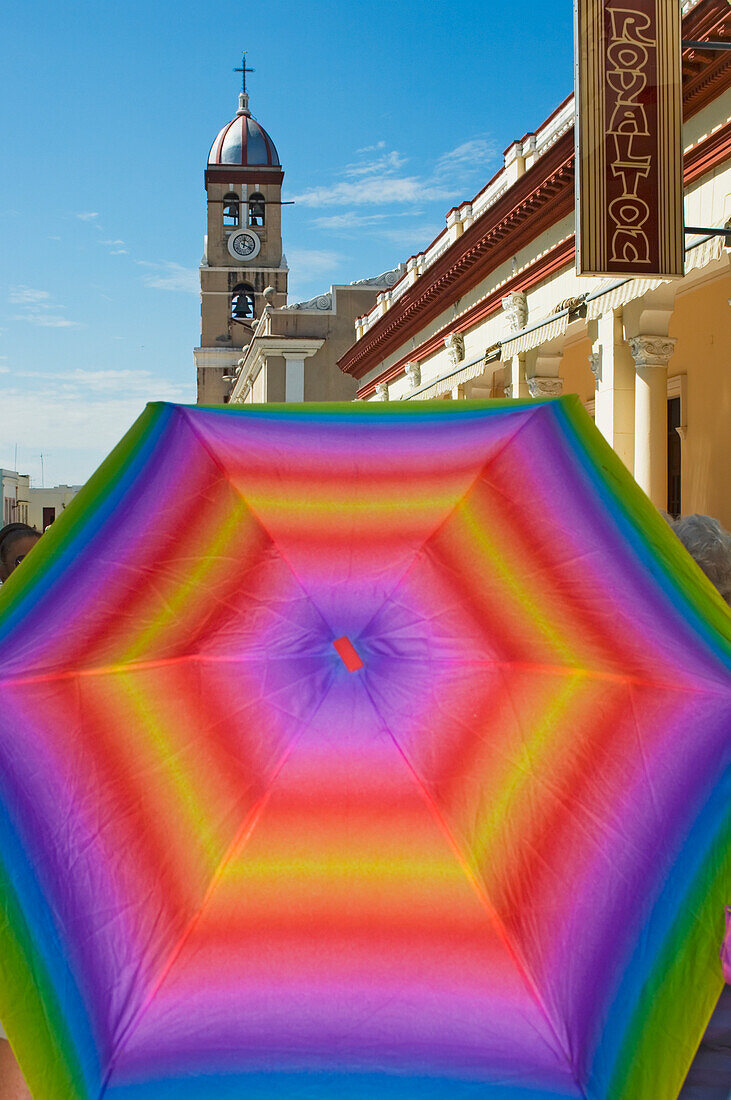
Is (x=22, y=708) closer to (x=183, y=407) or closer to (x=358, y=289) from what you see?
(x=183, y=407)

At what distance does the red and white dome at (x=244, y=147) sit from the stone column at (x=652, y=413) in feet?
196

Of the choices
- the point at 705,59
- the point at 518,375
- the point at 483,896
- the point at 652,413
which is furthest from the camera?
the point at 518,375

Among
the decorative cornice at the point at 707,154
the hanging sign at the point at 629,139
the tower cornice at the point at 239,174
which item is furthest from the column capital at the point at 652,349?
the tower cornice at the point at 239,174

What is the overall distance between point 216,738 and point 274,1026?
457 millimetres

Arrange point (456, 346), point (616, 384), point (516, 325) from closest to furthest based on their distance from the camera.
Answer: point (616, 384), point (516, 325), point (456, 346)

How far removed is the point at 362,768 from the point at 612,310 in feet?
33.1

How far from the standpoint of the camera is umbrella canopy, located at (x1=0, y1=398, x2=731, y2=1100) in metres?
1.47

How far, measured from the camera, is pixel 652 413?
10.9 meters

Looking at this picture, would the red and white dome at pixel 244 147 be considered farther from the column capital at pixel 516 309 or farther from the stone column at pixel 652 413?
the stone column at pixel 652 413

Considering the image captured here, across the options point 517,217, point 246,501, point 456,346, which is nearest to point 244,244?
point 456,346

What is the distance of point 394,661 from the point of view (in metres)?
1.80

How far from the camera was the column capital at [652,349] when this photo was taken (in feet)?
35.2

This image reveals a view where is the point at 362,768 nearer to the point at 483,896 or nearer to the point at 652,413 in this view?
the point at 483,896

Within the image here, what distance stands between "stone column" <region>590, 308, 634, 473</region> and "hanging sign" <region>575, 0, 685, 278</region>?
2724mm
